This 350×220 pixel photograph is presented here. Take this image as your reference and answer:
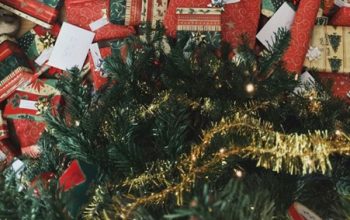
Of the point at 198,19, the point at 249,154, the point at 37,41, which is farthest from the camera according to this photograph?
the point at 37,41

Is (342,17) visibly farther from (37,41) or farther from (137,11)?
(37,41)

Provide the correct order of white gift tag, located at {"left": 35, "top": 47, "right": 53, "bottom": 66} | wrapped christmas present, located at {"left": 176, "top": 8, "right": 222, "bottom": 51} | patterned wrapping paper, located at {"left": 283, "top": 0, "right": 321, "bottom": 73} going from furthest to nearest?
white gift tag, located at {"left": 35, "top": 47, "right": 53, "bottom": 66} → patterned wrapping paper, located at {"left": 283, "top": 0, "right": 321, "bottom": 73} → wrapped christmas present, located at {"left": 176, "top": 8, "right": 222, "bottom": 51}

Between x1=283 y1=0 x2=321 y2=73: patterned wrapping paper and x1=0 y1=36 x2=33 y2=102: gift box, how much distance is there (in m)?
0.82

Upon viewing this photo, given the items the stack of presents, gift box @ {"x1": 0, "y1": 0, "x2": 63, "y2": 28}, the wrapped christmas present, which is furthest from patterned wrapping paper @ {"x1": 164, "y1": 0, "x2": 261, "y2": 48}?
gift box @ {"x1": 0, "y1": 0, "x2": 63, "y2": 28}

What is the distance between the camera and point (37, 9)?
1.31 m

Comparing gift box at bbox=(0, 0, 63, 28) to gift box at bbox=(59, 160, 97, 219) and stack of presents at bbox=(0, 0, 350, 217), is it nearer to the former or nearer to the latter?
stack of presents at bbox=(0, 0, 350, 217)

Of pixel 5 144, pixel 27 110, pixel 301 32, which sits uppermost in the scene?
pixel 301 32

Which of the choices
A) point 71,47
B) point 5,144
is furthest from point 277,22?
point 5,144

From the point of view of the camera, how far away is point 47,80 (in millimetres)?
1296

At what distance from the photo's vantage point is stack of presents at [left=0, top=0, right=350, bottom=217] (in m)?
1.14

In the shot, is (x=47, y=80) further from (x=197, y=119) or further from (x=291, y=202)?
(x=291, y=202)

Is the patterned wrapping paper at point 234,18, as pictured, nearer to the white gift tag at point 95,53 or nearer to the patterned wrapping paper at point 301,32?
the patterned wrapping paper at point 301,32

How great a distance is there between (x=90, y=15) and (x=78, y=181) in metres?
0.79

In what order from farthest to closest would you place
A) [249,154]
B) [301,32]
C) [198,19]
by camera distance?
[301,32] → [198,19] → [249,154]
